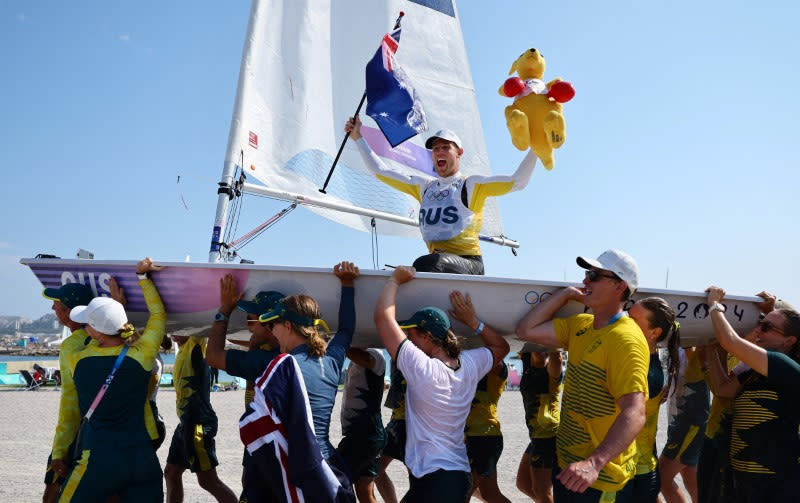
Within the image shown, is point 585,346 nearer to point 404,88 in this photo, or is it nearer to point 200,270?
point 200,270

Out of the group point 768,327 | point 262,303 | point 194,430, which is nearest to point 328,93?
point 194,430

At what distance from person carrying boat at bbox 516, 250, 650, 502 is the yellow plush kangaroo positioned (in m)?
1.32

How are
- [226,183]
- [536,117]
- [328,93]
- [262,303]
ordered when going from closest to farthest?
[262,303]
[536,117]
[226,183]
[328,93]

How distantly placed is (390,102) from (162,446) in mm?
7375

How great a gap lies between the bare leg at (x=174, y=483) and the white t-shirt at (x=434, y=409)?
3013mm

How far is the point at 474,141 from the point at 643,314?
707 cm

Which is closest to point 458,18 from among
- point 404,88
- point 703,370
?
point 404,88

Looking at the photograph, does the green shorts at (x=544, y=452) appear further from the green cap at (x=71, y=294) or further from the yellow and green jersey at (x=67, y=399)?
the green cap at (x=71, y=294)

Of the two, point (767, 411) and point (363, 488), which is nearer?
point (767, 411)

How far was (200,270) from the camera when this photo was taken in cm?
403

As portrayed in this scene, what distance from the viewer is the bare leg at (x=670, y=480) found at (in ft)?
17.8

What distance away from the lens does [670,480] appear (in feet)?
18.1

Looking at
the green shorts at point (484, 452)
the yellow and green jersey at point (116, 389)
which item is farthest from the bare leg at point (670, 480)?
the yellow and green jersey at point (116, 389)

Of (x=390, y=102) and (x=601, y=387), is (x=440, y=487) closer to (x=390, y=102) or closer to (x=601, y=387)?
(x=601, y=387)
